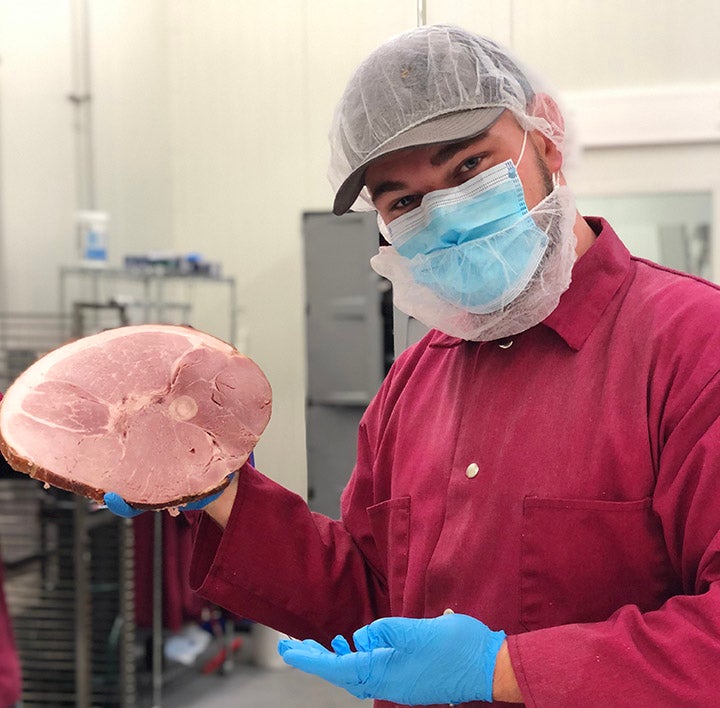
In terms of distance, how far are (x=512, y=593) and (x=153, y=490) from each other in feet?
1.28

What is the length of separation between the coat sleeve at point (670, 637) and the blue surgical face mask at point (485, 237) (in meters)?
0.22

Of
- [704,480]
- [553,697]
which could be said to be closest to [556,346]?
[704,480]

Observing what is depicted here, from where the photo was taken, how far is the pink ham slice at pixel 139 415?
0.93 m

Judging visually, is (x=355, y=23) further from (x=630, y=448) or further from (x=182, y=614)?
(x=182, y=614)

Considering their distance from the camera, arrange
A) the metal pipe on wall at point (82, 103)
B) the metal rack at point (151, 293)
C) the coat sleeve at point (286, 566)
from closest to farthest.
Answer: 1. the coat sleeve at point (286, 566)
2. the metal rack at point (151, 293)
3. the metal pipe on wall at point (82, 103)

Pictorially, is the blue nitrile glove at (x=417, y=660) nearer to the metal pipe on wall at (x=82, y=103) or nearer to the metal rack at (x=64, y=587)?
the metal rack at (x=64, y=587)

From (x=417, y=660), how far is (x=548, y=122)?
22.6 inches

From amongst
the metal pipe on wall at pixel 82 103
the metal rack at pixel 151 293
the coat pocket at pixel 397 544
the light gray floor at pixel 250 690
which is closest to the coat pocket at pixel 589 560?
the coat pocket at pixel 397 544

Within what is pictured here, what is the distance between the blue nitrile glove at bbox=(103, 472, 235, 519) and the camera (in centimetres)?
91

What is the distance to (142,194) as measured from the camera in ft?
10.8

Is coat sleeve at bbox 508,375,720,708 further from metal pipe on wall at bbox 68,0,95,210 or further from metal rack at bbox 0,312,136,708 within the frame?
metal pipe on wall at bbox 68,0,95,210

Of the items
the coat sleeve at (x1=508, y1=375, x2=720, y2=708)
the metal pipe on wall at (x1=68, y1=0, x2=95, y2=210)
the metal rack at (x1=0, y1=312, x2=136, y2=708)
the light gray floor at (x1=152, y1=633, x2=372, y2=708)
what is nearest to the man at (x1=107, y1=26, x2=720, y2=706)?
the coat sleeve at (x1=508, y1=375, x2=720, y2=708)

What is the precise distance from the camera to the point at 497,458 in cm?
87

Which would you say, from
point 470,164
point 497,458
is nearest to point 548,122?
point 470,164
